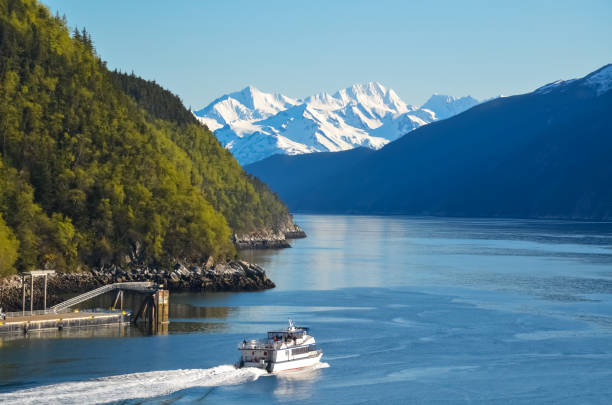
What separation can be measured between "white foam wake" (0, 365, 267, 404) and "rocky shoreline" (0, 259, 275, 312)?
48.3m

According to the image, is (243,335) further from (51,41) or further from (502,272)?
(51,41)

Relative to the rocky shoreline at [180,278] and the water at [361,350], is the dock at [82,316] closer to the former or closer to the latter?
the water at [361,350]

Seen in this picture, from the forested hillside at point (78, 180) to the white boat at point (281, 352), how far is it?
5347cm

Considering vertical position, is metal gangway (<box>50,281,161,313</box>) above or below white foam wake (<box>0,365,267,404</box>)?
above

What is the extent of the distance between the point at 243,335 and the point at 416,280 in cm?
6343

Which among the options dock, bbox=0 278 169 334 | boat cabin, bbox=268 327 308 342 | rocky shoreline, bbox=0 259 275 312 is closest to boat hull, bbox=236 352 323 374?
boat cabin, bbox=268 327 308 342

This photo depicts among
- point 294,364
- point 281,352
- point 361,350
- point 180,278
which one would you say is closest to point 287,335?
point 281,352

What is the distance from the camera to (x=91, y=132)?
149750mm

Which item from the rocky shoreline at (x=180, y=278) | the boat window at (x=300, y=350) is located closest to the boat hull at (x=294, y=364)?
the boat window at (x=300, y=350)

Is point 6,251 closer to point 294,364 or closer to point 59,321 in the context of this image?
point 59,321

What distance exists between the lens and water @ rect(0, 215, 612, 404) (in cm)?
6788

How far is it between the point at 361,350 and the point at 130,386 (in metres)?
25.3

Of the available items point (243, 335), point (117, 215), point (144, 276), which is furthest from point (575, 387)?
point (117, 215)

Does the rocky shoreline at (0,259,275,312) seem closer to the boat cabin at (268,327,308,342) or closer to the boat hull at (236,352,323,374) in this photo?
the boat cabin at (268,327,308,342)
